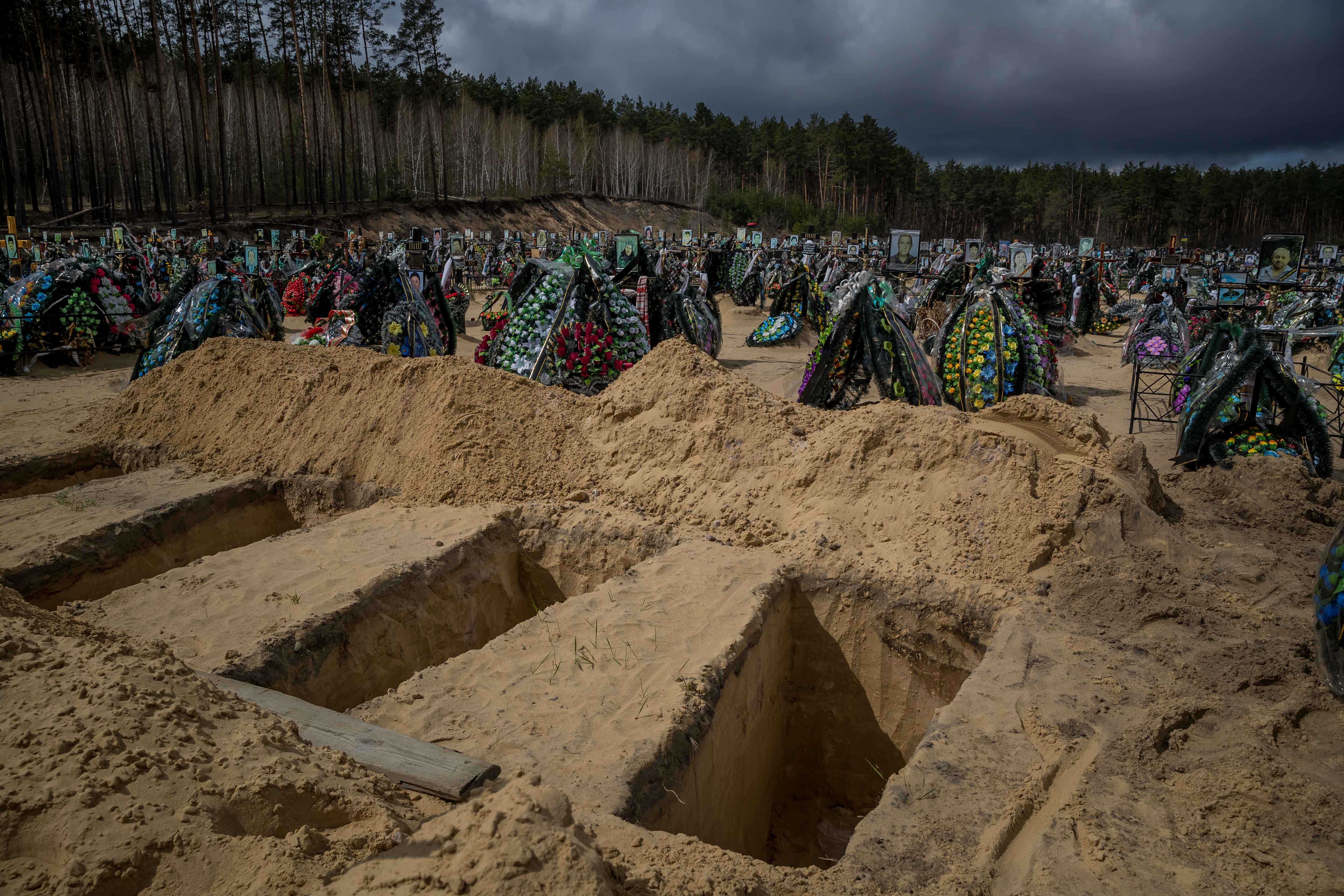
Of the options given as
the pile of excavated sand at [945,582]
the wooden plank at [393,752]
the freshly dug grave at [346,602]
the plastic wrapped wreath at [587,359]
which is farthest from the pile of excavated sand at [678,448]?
the wooden plank at [393,752]

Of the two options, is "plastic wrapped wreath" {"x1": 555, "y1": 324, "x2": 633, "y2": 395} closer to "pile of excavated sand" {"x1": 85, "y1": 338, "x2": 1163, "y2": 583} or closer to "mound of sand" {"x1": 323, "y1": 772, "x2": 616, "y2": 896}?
"pile of excavated sand" {"x1": 85, "y1": 338, "x2": 1163, "y2": 583}

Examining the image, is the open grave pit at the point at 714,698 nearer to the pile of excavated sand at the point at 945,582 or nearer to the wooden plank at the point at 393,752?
the pile of excavated sand at the point at 945,582

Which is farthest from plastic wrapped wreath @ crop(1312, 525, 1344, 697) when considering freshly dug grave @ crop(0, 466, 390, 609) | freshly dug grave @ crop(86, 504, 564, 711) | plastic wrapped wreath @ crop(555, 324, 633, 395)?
plastic wrapped wreath @ crop(555, 324, 633, 395)

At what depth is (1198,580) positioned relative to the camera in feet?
12.9

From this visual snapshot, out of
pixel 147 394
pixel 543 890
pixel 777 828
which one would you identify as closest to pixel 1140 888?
pixel 543 890

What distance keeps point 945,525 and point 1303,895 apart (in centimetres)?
235

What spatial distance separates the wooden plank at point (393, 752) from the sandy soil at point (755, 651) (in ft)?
0.24

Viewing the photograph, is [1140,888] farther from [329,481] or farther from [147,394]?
[147,394]

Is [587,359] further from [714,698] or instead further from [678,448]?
[714,698]

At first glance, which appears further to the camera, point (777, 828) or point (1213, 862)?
point (777, 828)

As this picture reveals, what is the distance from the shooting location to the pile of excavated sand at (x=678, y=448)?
4.27 metres

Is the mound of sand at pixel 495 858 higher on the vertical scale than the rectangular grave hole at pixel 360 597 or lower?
higher

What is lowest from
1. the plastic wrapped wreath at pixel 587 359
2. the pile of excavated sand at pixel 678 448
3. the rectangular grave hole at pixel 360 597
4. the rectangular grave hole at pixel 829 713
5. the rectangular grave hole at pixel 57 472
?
the rectangular grave hole at pixel 829 713

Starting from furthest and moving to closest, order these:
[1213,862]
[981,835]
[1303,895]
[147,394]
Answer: [147,394], [981,835], [1213,862], [1303,895]
